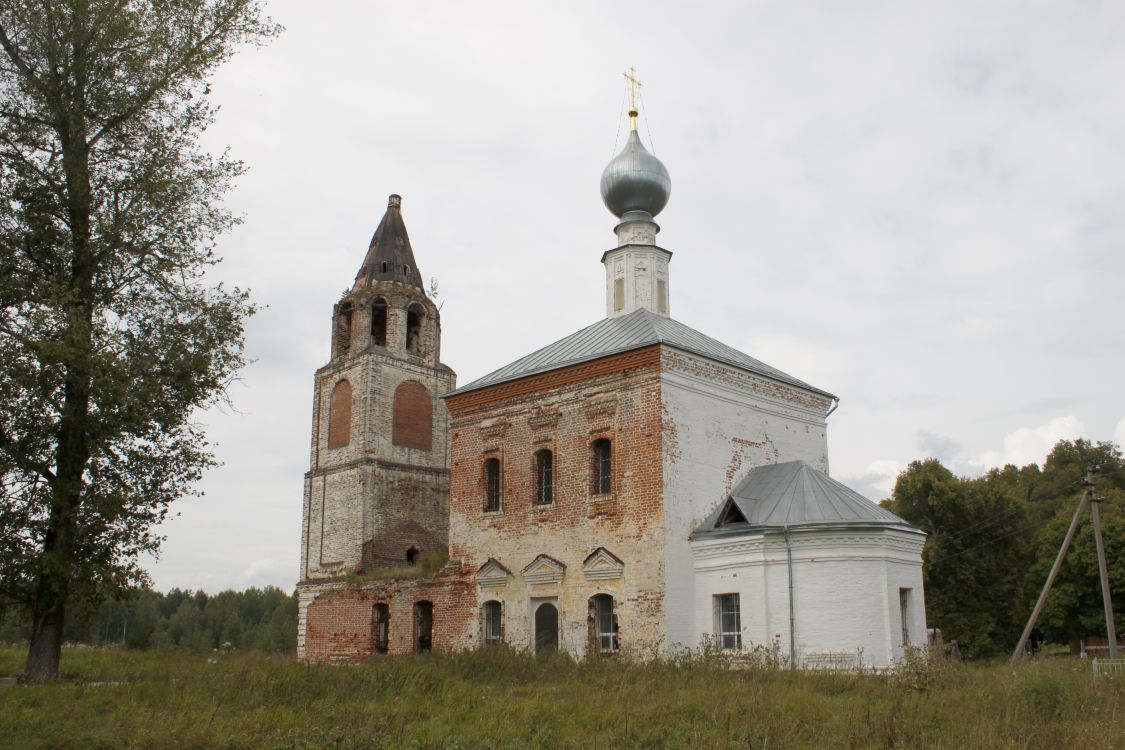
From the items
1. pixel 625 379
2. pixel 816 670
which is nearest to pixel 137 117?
pixel 625 379

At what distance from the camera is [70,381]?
11.3 metres

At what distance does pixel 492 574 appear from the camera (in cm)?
1728

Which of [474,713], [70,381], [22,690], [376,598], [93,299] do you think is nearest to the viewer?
[474,713]

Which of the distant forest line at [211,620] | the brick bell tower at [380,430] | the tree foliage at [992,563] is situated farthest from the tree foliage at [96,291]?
the distant forest line at [211,620]

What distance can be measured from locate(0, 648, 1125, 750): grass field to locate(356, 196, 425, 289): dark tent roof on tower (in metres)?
13.2

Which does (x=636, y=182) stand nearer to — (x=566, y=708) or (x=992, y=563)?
(x=566, y=708)

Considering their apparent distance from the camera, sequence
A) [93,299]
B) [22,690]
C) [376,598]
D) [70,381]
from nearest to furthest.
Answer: [22,690] < [70,381] < [93,299] < [376,598]

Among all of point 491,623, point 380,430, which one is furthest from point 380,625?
point 380,430

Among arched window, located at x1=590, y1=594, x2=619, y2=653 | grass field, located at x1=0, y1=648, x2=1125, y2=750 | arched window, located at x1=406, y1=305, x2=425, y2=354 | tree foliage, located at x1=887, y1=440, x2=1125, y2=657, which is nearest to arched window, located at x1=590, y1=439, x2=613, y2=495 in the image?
arched window, located at x1=590, y1=594, x2=619, y2=653

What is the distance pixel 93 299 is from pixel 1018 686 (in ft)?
38.0

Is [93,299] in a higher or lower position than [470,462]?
higher

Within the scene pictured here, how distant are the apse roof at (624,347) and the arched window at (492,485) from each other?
1.47 meters

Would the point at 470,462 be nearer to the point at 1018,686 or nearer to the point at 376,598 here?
the point at 376,598

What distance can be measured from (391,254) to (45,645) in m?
14.2
